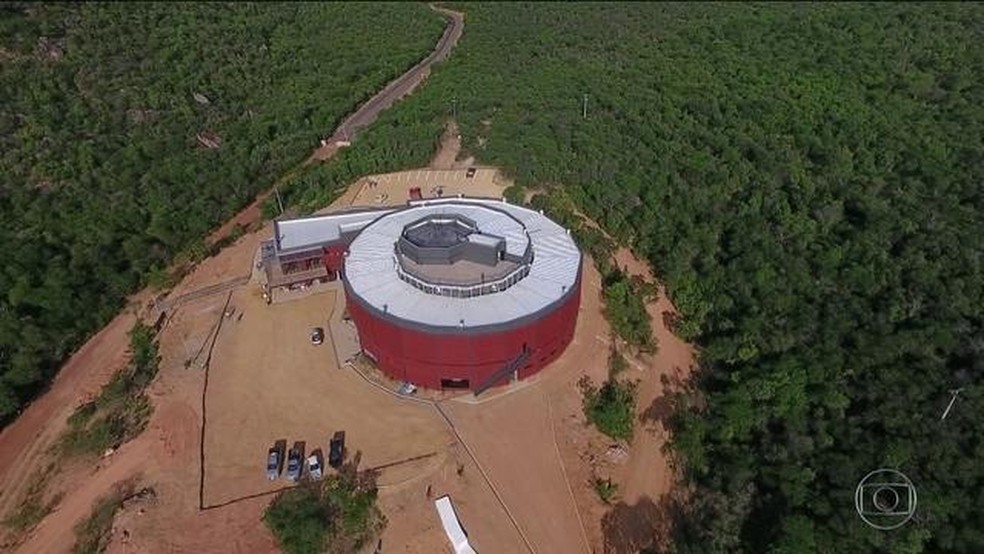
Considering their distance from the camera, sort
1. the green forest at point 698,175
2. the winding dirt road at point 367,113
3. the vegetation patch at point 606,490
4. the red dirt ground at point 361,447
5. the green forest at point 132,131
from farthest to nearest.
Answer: the winding dirt road at point 367,113, the green forest at point 132,131, the green forest at point 698,175, the vegetation patch at point 606,490, the red dirt ground at point 361,447

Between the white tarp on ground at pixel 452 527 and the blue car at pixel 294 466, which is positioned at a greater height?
the white tarp on ground at pixel 452 527

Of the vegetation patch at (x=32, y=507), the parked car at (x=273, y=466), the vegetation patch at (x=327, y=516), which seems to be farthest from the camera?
the parked car at (x=273, y=466)

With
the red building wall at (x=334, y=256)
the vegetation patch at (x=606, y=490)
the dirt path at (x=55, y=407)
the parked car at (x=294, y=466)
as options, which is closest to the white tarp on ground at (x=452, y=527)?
the parked car at (x=294, y=466)

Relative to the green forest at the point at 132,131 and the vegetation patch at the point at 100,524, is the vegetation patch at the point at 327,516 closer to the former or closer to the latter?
the vegetation patch at the point at 100,524

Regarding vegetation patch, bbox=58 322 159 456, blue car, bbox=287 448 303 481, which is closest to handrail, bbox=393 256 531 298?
blue car, bbox=287 448 303 481

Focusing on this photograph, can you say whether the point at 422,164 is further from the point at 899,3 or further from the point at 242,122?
the point at 899,3

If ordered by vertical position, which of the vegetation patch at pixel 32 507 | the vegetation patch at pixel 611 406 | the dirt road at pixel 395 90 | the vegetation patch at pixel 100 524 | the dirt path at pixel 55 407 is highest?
the vegetation patch at pixel 611 406
